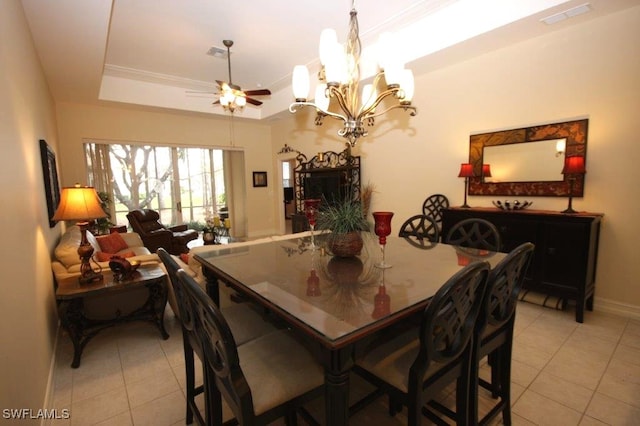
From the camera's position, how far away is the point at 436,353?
1.18 metres

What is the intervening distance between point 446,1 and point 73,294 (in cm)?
428

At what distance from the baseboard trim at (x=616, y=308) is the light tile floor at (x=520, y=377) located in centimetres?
9

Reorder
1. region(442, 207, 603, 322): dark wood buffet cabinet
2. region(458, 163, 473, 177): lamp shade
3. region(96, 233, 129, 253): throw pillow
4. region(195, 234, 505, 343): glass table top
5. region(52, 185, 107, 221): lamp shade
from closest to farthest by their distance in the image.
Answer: region(195, 234, 505, 343): glass table top, region(52, 185, 107, 221): lamp shade, region(442, 207, 603, 322): dark wood buffet cabinet, region(458, 163, 473, 177): lamp shade, region(96, 233, 129, 253): throw pillow

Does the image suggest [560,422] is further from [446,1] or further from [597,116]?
[446,1]

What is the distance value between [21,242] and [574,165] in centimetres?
429

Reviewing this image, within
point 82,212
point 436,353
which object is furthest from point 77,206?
point 436,353

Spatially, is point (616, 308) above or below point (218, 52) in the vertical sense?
below

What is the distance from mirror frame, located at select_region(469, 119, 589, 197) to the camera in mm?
3070

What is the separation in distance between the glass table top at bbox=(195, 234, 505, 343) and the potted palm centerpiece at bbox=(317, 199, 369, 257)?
8 cm

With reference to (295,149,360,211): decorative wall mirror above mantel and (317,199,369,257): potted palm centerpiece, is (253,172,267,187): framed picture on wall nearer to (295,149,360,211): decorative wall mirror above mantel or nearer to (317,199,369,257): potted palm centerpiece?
(295,149,360,211): decorative wall mirror above mantel

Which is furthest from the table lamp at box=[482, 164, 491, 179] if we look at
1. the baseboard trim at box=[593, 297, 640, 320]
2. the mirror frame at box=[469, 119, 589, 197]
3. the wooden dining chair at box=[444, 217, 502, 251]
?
the baseboard trim at box=[593, 297, 640, 320]

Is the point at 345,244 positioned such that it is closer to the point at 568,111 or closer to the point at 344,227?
the point at 344,227

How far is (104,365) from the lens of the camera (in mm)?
2307

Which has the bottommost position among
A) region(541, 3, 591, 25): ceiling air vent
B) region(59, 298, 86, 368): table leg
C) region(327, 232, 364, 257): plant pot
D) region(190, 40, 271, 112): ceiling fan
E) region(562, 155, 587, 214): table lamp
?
region(59, 298, 86, 368): table leg
